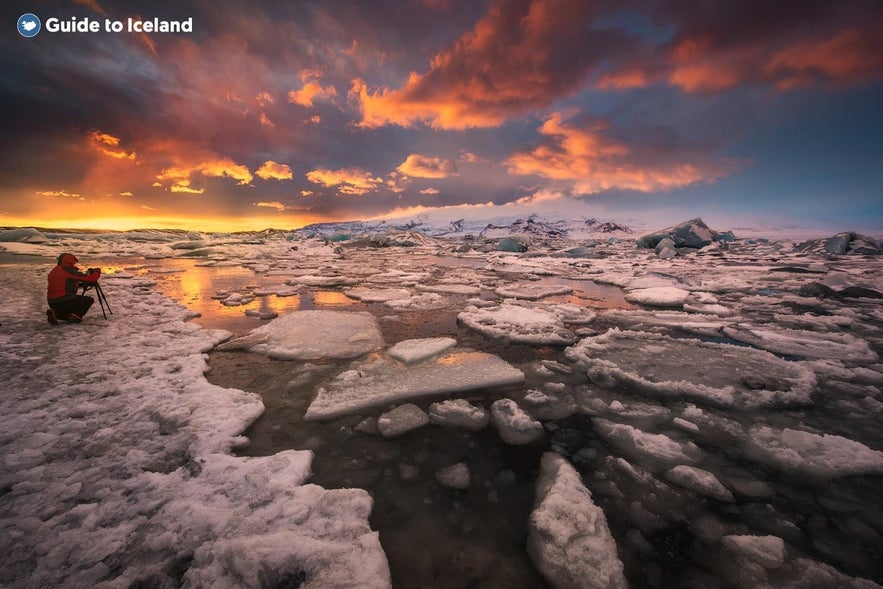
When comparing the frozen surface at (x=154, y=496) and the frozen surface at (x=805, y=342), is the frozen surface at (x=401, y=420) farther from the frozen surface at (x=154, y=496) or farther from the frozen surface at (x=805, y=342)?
the frozen surface at (x=805, y=342)

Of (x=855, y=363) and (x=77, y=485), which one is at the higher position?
(x=855, y=363)

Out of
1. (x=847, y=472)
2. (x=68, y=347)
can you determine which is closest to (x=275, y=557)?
(x=847, y=472)

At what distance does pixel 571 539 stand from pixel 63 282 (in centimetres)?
596

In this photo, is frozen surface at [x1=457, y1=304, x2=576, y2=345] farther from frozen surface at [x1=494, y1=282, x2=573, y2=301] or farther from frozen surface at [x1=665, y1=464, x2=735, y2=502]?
frozen surface at [x1=665, y1=464, x2=735, y2=502]

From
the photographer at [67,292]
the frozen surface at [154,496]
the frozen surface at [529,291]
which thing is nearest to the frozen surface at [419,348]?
the frozen surface at [154,496]

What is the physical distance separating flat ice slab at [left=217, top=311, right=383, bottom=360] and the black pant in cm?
236

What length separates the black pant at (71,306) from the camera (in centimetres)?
410

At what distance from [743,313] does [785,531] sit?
5.04 m

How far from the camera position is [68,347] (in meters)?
3.36

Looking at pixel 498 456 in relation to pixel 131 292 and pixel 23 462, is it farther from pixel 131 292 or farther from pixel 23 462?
pixel 131 292

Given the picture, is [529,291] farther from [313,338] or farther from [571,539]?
[571,539]

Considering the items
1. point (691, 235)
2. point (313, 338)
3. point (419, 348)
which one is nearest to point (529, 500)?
point (419, 348)

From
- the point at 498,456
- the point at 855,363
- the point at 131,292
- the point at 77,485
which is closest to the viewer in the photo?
the point at 77,485

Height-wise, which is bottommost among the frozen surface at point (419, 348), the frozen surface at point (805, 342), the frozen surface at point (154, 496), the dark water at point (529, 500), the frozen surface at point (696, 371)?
the frozen surface at point (154, 496)
